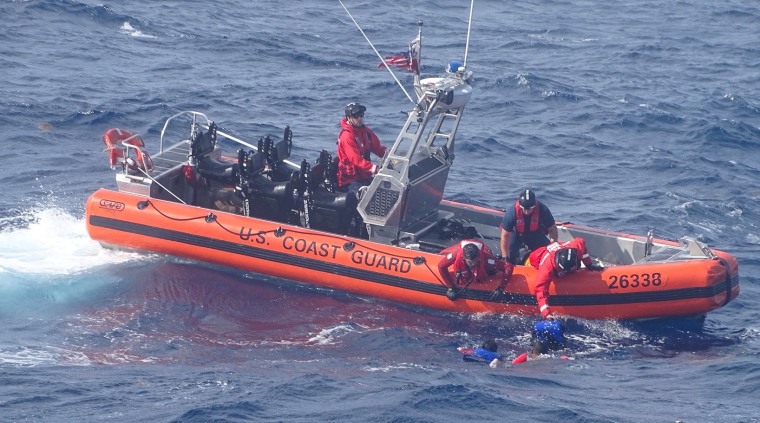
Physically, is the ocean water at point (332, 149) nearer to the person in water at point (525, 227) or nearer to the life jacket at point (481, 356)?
the life jacket at point (481, 356)

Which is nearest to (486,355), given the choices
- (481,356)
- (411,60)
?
(481,356)

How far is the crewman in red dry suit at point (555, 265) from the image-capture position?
41.6 ft

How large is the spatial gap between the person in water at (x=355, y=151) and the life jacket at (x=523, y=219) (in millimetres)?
1923

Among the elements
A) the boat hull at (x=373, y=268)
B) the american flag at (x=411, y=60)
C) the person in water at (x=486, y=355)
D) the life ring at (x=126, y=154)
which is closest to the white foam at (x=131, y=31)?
the life ring at (x=126, y=154)

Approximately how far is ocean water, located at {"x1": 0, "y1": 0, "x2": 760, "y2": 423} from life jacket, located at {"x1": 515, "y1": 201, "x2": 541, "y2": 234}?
1229mm

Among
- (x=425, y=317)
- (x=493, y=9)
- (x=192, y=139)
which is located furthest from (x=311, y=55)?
(x=425, y=317)

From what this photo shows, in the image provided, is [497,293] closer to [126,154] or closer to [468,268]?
[468,268]

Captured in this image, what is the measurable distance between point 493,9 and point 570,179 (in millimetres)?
14721

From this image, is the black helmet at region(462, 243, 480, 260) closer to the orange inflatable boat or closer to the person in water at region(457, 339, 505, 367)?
the orange inflatable boat

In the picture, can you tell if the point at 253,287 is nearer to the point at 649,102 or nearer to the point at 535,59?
the point at 649,102

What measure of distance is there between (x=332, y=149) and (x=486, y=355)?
7.91 m

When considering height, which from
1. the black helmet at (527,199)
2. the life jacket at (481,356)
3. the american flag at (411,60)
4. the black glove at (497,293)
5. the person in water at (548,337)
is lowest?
the life jacket at (481,356)

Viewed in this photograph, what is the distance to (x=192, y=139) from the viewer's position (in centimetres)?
1518

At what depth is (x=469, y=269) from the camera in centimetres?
1313
